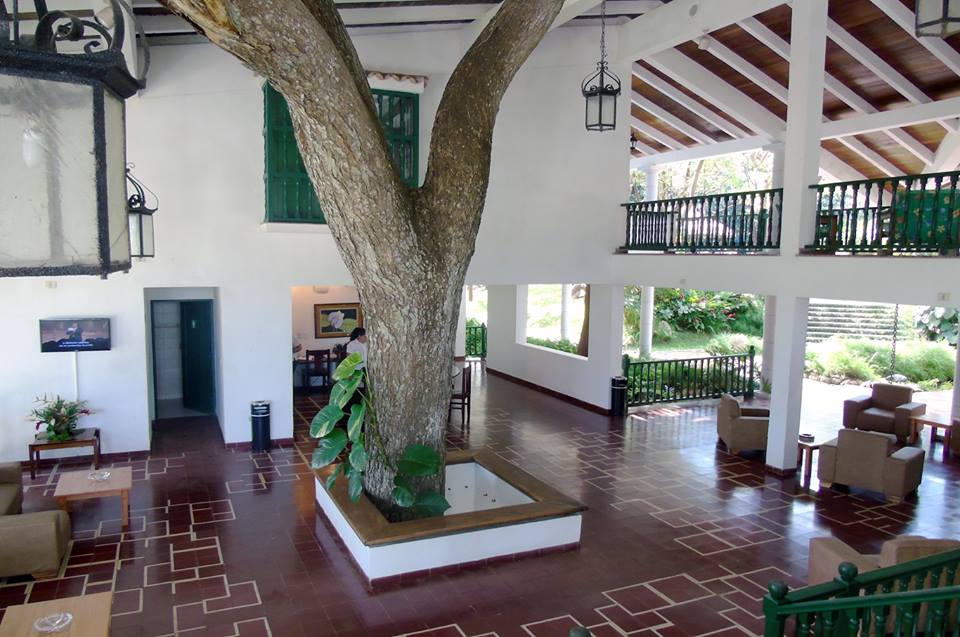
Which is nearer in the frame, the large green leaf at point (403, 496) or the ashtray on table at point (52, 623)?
the ashtray on table at point (52, 623)

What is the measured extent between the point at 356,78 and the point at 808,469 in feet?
22.8

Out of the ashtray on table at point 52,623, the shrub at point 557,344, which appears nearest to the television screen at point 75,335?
the ashtray on table at point 52,623

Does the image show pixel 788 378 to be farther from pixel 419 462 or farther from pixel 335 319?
pixel 335 319

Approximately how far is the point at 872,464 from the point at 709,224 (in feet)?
12.0

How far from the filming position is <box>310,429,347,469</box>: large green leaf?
626cm

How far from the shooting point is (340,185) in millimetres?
4965

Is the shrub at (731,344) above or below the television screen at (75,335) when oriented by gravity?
below

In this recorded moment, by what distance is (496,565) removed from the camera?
6.17 metres

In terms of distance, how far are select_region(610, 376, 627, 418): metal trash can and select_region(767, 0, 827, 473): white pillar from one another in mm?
3112

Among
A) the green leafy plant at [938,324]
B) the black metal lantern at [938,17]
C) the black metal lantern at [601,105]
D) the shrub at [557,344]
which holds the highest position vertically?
the black metal lantern at [601,105]

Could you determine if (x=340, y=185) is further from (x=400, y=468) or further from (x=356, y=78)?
(x=400, y=468)

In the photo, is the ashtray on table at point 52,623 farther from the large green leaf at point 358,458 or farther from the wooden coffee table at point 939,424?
the wooden coffee table at point 939,424

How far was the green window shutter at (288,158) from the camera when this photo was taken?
9.05 metres

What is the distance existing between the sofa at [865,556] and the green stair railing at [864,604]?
1.19 meters
